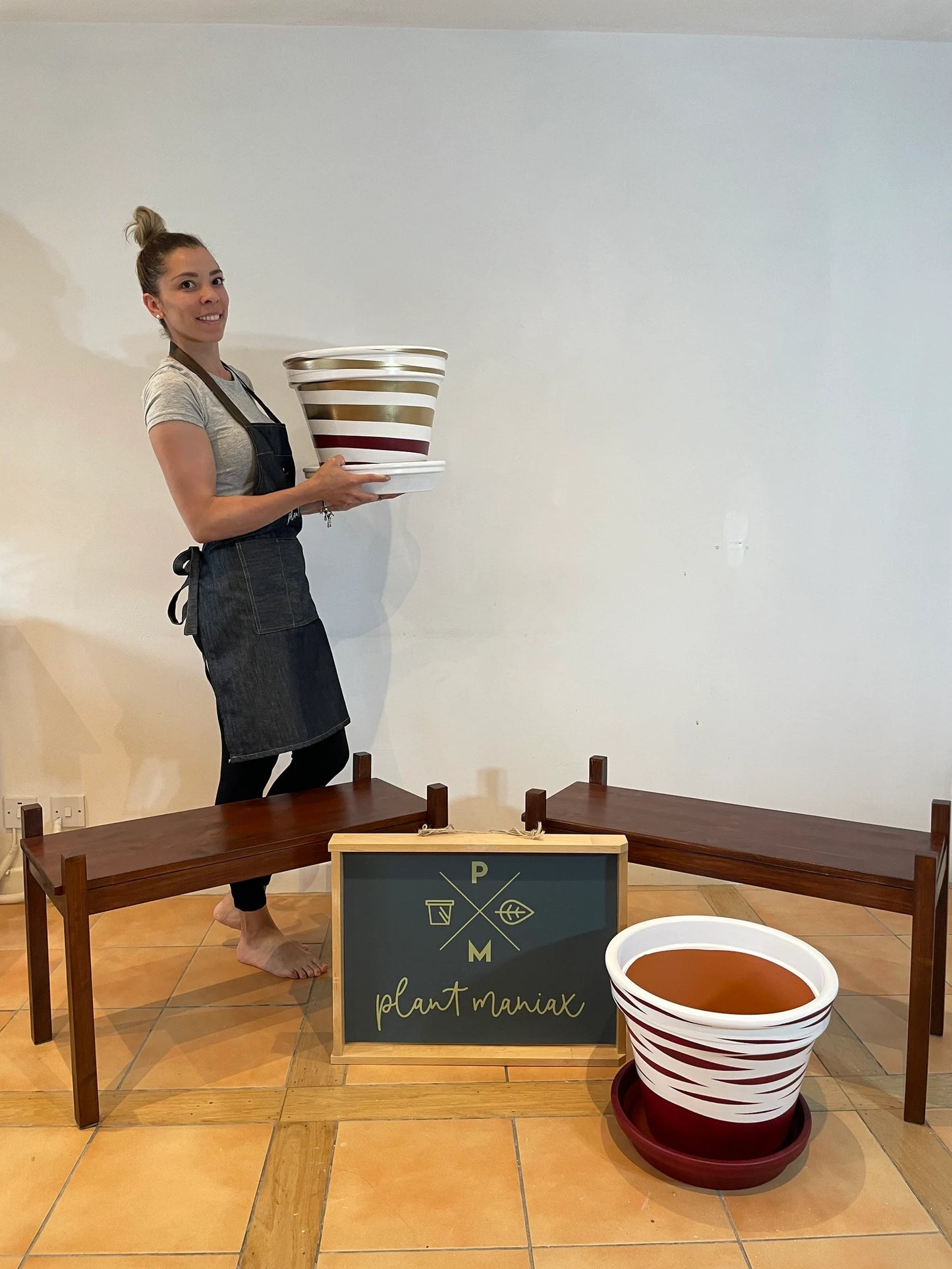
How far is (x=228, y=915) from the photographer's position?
2.30 metres

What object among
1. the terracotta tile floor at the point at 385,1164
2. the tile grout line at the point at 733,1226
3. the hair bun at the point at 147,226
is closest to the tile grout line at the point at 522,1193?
the terracotta tile floor at the point at 385,1164

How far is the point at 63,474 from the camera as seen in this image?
2.54 m

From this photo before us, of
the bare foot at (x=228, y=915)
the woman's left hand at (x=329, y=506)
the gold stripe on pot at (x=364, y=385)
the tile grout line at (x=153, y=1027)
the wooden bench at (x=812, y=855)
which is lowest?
the tile grout line at (x=153, y=1027)

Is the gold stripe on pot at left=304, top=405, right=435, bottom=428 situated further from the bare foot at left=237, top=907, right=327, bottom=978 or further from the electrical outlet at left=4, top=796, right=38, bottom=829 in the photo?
the electrical outlet at left=4, top=796, right=38, bottom=829

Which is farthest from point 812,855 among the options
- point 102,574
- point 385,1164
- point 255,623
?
point 102,574

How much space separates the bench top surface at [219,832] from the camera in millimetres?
1759

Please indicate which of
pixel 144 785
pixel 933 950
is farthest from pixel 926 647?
pixel 144 785

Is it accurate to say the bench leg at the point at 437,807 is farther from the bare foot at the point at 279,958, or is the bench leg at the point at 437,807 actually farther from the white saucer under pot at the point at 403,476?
the white saucer under pot at the point at 403,476

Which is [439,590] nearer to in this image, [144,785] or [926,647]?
[144,785]

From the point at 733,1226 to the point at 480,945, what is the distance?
61cm

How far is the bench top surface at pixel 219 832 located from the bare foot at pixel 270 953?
1.01 feet

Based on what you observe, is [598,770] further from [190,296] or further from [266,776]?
[190,296]

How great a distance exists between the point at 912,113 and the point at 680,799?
1874 mm

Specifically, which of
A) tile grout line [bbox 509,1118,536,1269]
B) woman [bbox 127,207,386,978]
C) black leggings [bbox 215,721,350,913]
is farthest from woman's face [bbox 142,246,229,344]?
tile grout line [bbox 509,1118,536,1269]
